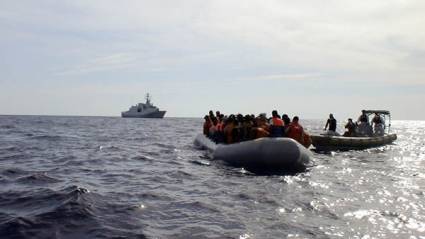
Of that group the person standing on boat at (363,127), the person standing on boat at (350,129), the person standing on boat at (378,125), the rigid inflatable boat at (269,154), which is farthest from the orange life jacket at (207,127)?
the person standing on boat at (378,125)

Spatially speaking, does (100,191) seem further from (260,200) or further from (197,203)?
(260,200)

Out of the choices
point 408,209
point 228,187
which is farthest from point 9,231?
point 408,209

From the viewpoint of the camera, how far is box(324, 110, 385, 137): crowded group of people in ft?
93.2

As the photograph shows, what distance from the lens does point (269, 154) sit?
16.1 m

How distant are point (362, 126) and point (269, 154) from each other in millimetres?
15923

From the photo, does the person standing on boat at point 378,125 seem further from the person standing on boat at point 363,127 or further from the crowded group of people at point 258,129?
the crowded group of people at point 258,129

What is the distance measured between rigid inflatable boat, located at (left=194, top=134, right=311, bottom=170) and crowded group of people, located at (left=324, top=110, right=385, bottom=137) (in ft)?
37.5

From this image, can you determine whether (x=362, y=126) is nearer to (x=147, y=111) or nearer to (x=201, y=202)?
(x=201, y=202)

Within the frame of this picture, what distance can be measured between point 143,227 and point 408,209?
5.97 metres

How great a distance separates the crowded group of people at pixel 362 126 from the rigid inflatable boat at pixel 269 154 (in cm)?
1143

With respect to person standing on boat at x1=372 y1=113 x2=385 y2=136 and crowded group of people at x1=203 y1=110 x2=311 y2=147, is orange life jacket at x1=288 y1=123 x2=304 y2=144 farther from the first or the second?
person standing on boat at x1=372 y1=113 x2=385 y2=136

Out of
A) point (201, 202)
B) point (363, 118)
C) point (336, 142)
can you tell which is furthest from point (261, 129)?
point (363, 118)

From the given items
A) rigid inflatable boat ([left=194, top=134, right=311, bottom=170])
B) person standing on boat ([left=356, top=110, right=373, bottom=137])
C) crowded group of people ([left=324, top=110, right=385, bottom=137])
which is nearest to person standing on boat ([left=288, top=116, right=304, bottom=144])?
rigid inflatable boat ([left=194, top=134, right=311, bottom=170])

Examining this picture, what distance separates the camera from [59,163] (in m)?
17.0
